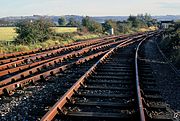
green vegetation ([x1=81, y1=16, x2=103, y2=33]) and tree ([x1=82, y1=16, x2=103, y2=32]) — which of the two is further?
tree ([x1=82, y1=16, x2=103, y2=32])

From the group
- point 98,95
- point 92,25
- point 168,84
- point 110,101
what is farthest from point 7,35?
point 110,101

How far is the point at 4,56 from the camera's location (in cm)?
1894

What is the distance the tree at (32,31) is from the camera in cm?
3347

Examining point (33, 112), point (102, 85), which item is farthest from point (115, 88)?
point (33, 112)

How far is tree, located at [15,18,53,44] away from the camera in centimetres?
3347

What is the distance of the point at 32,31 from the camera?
3444cm

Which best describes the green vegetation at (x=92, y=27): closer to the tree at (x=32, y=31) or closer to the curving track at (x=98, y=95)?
the tree at (x=32, y=31)

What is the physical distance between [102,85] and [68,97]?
95.7 inches

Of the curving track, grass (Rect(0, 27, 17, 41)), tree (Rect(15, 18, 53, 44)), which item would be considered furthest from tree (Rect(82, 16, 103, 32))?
the curving track

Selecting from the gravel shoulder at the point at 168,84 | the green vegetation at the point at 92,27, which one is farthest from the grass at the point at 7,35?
the gravel shoulder at the point at 168,84

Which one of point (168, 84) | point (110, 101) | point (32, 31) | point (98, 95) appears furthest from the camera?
point (32, 31)

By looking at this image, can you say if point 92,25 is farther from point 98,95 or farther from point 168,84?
point 98,95

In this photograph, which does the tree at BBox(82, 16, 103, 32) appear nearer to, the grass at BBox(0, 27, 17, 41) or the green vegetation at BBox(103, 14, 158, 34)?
the green vegetation at BBox(103, 14, 158, 34)

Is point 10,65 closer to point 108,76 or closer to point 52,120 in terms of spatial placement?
point 108,76
